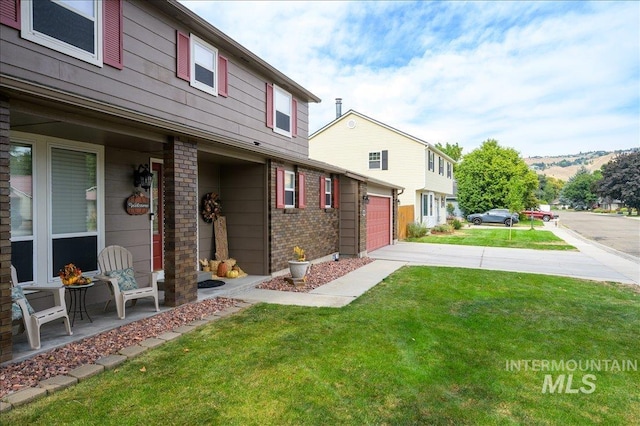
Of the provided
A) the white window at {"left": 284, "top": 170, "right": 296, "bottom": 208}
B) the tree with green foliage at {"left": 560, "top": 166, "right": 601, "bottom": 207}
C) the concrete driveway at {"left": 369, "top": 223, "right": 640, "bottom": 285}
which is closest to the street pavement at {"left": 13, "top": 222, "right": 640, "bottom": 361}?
the concrete driveway at {"left": 369, "top": 223, "right": 640, "bottom": 285}

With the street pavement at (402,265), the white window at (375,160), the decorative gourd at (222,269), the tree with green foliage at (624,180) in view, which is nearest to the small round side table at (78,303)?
the street pavement at (402,265)

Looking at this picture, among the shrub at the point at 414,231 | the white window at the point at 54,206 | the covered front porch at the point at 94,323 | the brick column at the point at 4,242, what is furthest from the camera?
the shrub at the point at 414,231

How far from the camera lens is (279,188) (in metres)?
8.92

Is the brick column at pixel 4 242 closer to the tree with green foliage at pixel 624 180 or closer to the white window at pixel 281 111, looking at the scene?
the white window at pixel 281 111

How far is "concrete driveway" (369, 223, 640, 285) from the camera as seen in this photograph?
10188 millimetres

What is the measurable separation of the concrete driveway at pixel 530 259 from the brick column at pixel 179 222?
7595mm

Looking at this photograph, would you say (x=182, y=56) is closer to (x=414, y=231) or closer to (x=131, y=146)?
(x=131, y=146)

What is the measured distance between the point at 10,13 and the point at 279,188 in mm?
5467

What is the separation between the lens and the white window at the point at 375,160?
75.4 feet

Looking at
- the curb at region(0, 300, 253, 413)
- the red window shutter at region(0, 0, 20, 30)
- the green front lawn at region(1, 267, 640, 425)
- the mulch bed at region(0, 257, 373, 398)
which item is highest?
the red window shutter at region(0, 0, 20, 30)

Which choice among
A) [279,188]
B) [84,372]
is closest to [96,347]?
[84,372]

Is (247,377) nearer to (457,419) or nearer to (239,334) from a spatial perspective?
(239,334)

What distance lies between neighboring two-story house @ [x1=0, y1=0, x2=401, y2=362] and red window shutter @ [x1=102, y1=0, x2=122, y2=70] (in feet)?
0.06

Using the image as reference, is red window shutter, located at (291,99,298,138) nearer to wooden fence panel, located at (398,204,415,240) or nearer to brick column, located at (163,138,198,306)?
brick column, located at (163,138,198,306)
